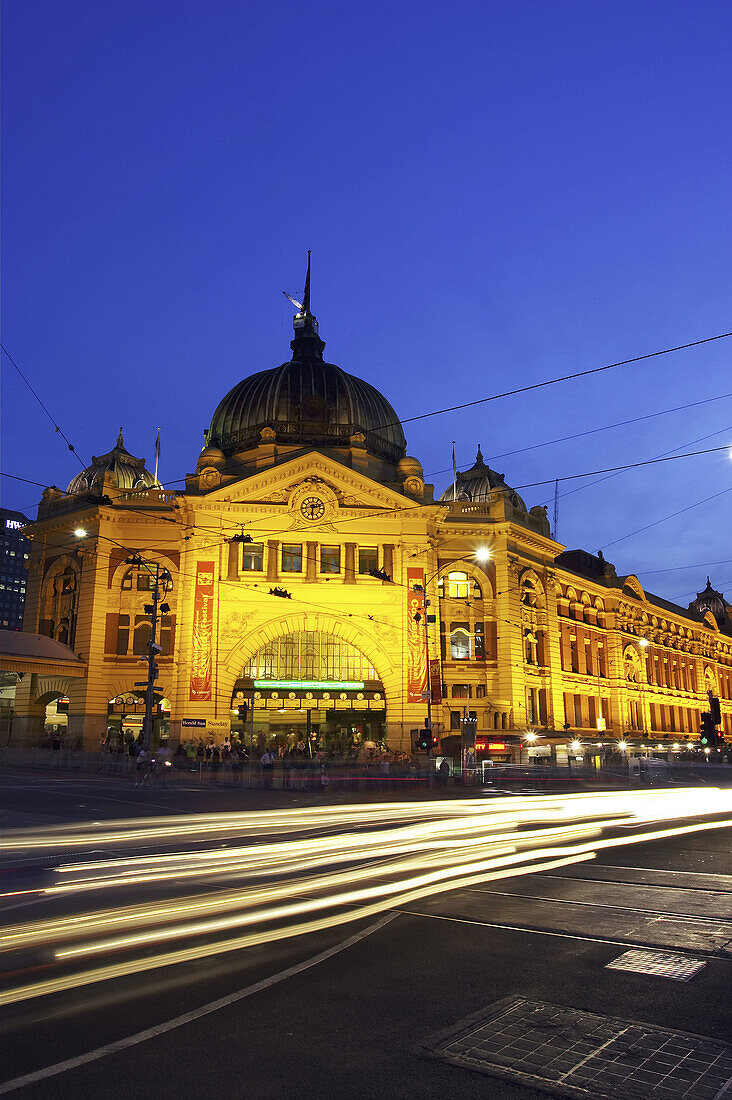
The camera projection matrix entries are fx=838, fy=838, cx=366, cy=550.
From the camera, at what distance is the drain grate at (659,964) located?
7.34m

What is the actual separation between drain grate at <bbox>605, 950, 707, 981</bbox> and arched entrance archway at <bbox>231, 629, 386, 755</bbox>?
43971mm

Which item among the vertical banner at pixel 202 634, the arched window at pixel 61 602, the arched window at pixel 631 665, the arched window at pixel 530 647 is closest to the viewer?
the vertical banner at pixel 202 634

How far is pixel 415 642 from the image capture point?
52281 millimetres

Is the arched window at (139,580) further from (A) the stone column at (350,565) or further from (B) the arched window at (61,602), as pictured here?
(A) the stone column at (350,565)

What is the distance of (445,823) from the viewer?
17625 mm

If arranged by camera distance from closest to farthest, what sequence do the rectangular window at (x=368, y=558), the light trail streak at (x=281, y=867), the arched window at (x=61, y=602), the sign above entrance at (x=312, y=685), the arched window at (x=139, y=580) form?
the light trail streak at (x=281, y=867)
the sign above entrance at (x=312, y=685)
the rectangular window at (x=368, y=558)
the arched window at (x=139, y=580)
the arched window at (x=61, y=602)

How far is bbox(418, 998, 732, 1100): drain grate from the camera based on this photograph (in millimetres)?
4926

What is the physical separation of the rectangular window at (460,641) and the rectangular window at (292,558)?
38.1 ft

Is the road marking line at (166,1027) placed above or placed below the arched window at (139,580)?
below

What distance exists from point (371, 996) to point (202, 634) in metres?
45.2

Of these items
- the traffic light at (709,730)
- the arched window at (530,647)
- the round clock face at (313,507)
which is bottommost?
the traffic light at (709,730)

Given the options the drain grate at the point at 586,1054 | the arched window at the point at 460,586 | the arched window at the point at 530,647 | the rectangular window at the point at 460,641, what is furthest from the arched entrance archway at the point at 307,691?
the drain grate at the point at 586,1054

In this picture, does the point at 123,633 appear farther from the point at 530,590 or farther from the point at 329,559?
the point at 530,590

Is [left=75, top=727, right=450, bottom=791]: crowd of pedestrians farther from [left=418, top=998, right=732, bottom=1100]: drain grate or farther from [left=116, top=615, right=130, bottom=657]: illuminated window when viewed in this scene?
[left=418, top=998, right=732, bottom=1100]: drain grate
